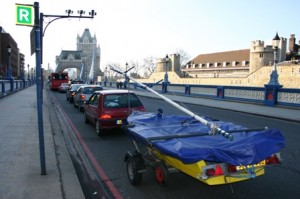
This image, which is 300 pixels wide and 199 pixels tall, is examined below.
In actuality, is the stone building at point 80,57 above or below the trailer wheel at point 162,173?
above

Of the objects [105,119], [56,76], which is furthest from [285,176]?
[56,76]

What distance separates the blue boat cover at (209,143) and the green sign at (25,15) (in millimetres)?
2631

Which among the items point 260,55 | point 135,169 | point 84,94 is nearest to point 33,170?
point 135,169

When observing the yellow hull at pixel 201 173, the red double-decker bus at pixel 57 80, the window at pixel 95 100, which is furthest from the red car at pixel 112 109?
the red double-decker bus at pixel 57 80

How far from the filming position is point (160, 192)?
5.37 metres

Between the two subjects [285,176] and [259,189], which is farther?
[285,176]

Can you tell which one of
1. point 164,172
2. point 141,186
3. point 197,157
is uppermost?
point 197,157

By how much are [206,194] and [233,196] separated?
0.44m

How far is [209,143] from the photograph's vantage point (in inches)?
190

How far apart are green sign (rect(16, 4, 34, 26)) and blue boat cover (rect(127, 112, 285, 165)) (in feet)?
8.63

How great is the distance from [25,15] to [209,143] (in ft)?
12.3

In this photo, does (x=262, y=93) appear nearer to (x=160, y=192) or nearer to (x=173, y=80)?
(x=160, y=192)

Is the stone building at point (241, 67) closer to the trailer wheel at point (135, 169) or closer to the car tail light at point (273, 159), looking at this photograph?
the car tail light at point (273, 159)

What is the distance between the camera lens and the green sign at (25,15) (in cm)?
523
